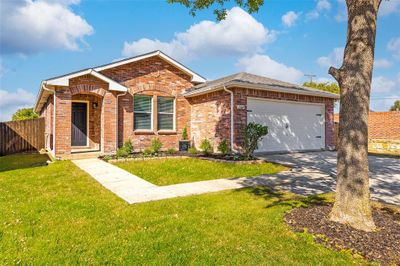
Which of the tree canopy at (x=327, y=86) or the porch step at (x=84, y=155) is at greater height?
the tree canopy at (x=327, y=86)

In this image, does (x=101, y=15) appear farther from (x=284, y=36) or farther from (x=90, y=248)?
(x=90, y=248)

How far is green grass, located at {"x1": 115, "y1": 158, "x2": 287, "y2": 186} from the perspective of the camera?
26.0 ft

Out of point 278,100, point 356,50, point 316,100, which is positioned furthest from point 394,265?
point 316,100

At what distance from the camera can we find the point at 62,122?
37.6 feet

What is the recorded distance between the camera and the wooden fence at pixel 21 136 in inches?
597

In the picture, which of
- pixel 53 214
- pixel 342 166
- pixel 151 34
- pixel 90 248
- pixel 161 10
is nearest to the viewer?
pixel 90 248

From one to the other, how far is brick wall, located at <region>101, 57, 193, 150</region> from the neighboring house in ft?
0.16

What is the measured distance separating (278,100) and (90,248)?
12.0 m

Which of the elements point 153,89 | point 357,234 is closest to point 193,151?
point 153,89

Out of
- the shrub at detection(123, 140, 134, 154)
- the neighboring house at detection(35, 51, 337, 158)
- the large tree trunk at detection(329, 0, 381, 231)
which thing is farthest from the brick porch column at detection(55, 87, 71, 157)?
the large tree trunk at detection(329, 0, 381, 231)

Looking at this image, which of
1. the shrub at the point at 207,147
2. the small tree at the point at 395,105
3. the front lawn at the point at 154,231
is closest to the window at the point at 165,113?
the shrub at the point at 207,147

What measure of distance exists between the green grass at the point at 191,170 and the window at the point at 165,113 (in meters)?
4.06

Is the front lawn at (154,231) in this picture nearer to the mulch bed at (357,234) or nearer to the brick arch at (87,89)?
the mulch bed at (357,234)

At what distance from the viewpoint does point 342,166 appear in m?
4.25
